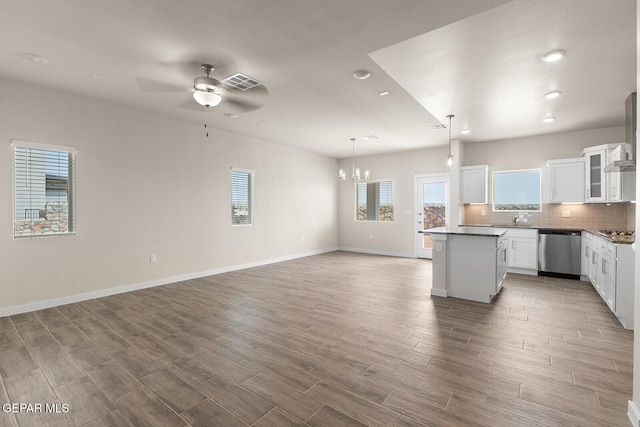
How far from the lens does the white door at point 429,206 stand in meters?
7.73

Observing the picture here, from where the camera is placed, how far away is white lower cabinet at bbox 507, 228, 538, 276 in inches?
229

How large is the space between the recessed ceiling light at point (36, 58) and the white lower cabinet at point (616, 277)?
6.86 metres

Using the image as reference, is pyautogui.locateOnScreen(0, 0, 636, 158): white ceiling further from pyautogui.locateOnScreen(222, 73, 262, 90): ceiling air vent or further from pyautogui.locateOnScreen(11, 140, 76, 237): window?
pyautogui.locateOnScreen(11, 140, 76, 237): window

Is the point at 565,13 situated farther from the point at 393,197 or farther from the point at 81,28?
the point at 393,197

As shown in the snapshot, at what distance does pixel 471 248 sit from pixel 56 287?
5.83 meters

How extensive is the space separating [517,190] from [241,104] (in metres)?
6.04

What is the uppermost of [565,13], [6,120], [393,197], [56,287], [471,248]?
[565,13]

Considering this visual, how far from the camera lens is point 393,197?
851 cm

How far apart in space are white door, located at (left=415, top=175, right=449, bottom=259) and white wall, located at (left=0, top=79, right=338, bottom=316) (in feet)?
12.5

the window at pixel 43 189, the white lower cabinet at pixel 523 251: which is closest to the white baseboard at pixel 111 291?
the window at pixel 43 189

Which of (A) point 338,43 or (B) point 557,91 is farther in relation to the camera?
(B) point 557,91

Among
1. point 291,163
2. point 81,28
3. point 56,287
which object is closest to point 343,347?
point 81,28

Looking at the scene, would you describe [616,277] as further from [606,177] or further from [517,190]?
[517,190]

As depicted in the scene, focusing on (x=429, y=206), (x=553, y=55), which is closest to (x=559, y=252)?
(x=429, y=206)
